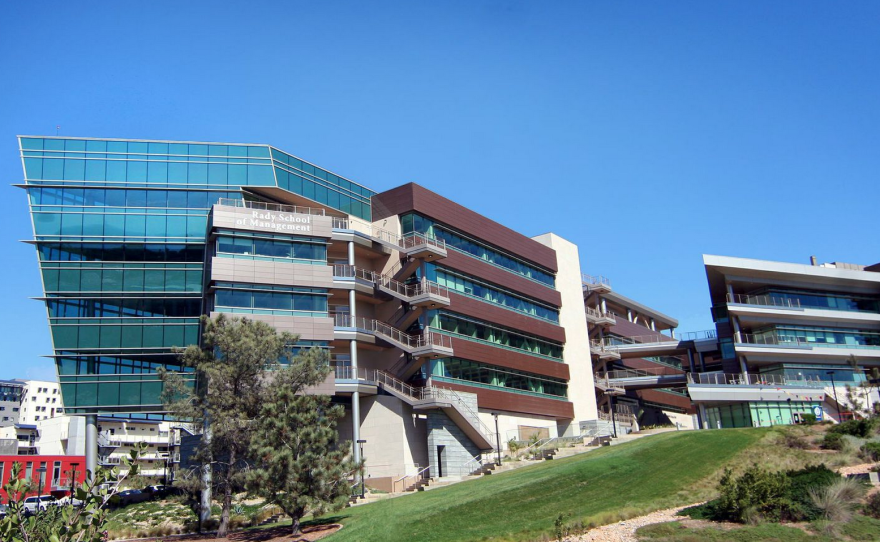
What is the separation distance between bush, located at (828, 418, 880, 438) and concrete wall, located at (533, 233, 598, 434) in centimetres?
3031

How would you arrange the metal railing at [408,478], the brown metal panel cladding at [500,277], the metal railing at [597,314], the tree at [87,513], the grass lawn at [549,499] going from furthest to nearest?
the metal railing at [597,314] → the brown metal panel cladding at [500,277] → the metal railing at [408,478] → the grass lawn at [549,499] → the tree at [87,513]

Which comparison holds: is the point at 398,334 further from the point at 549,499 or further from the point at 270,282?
the point at 549,499

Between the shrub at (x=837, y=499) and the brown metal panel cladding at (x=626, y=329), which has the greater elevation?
the brown metal panel cladding at (x=626, y=329)

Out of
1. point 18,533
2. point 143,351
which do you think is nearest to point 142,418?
point 143,351

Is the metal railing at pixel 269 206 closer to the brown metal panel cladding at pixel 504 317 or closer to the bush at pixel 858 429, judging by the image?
the brown metal panel cladding at pixel 504 317

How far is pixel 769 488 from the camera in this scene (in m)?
21.5

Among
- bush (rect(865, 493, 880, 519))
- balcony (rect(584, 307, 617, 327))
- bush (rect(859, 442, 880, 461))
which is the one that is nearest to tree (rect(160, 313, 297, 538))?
bush (rect(865, 493, 880, 519))

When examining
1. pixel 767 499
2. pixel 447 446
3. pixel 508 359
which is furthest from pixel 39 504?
pixel 508 359

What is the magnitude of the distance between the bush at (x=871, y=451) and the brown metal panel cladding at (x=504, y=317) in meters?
28.5

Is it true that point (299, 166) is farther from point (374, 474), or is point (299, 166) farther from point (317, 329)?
point (374, 474)

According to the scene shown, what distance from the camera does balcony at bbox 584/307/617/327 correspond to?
73.6m

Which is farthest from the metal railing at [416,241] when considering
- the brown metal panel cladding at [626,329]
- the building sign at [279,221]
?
the brown metal panel cladding at [626,329]

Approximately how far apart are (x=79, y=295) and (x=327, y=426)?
28746 mm

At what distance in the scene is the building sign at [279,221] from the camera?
47.8 m
